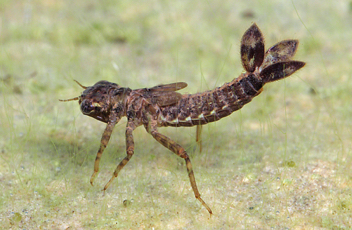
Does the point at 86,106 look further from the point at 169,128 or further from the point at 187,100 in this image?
the point at 169,128

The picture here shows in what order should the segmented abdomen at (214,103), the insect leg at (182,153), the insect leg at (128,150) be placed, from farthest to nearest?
the segmented abdomen at (214,103), the insect leg at (128,150), the insect leg at (182,153)

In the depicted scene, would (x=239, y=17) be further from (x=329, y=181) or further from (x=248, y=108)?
(x=329, y=181)

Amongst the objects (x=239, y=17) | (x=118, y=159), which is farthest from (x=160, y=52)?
(x=118, y=159)

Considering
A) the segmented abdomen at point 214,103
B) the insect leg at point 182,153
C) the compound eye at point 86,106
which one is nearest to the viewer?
the insect leg at point 182,153

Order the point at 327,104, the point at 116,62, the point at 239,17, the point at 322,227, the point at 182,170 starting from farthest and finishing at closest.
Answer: the point at 239,17 < the point at 116,62 < the point at 327,104 < the point at 182,170 < the point at 322,227

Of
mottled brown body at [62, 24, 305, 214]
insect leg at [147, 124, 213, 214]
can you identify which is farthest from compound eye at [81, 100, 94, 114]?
insect leg at [147, 124, 213, 214]

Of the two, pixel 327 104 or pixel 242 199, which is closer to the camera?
pixel 242 199

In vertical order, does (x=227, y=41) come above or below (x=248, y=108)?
above

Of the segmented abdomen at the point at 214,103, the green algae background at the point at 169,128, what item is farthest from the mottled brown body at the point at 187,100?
the green algae background at the point at 169,128

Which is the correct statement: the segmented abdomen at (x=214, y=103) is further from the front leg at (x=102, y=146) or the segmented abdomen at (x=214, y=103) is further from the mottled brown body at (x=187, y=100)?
the front leg at (x=102, y=146)
